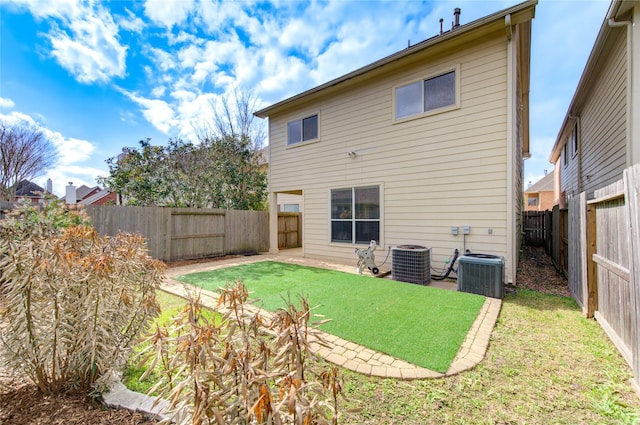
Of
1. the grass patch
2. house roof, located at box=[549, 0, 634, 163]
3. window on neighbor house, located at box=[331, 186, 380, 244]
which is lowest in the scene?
the grass patch

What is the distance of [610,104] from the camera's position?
6.18 m

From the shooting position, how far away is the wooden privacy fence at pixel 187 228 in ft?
25.4

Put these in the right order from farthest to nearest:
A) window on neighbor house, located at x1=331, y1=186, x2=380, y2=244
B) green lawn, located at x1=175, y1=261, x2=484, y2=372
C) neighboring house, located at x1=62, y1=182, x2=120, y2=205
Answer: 1. neighboring house, located at x1=62, y1=182, x2=120, y2=205
2. window on neighbor house, located at x1=331, y1=186, x2=380, y2=244
3. green lawn, located at x1=175, y1=261, x2=484, y2=372

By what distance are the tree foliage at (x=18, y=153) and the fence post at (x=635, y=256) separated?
21119mm

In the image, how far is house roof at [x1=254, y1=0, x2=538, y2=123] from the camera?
17.1 feet

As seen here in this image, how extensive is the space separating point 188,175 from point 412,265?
1030 centimetres

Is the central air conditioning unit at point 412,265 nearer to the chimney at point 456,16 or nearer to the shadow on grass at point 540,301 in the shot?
the shadow on grass at point 540,301

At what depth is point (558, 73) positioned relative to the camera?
11.3 m

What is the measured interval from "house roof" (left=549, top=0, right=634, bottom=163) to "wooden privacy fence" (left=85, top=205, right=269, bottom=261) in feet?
34.4

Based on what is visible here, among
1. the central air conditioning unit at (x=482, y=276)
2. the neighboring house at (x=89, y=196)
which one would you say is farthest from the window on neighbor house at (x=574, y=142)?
the neighboring house at (x=89, y=196)

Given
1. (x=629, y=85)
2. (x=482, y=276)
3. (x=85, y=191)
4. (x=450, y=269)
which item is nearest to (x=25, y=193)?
(x=85, y=191)

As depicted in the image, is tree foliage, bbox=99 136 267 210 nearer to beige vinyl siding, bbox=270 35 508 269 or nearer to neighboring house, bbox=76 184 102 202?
beige vinyl siding, bbox=270 35 508 269

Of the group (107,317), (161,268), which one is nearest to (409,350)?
(161,268)

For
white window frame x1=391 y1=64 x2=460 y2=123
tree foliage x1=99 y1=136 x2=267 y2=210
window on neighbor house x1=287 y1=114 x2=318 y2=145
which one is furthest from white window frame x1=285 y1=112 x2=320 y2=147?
tree foliage x1=99 y1=136 x2=267 y2=210
